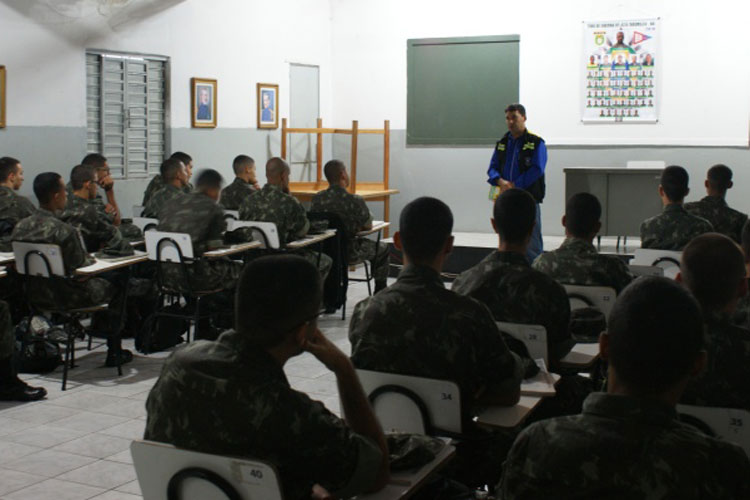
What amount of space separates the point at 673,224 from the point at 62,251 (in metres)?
3.88

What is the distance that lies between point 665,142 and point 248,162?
5104 mm

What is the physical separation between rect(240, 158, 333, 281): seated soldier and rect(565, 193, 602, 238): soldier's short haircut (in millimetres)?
3215

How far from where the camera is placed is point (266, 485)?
6.63 feet

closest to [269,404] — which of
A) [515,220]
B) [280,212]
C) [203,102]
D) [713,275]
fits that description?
[713,275]

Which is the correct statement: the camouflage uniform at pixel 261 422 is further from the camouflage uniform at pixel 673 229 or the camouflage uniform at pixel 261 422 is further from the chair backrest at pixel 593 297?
the camouflage uniform at pixel 673 229

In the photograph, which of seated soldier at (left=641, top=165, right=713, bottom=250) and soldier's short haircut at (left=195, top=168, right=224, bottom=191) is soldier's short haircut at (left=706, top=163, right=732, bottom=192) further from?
soldier's short haircut at (left=195, top=168, right=224, bottom=191)

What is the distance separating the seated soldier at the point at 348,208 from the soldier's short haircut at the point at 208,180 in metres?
1.44

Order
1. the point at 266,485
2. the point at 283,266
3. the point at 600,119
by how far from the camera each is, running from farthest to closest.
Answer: the point at 600,119 < the point at 283,266 < the point at 266,485

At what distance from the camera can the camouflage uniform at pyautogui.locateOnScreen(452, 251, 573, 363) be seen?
3.47m

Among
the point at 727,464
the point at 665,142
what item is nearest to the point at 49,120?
the point at 665,142

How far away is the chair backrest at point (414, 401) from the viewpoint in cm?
279

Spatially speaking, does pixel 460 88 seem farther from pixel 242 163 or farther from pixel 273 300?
pixel 273 300

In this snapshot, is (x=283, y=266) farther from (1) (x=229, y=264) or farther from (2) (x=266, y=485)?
(1) (x=229, y=264)

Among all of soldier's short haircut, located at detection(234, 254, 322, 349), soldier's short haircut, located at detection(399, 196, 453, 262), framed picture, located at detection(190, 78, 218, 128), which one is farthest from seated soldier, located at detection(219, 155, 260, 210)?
soldier's short haircut, located at detection(234, 254, 322, 349)
